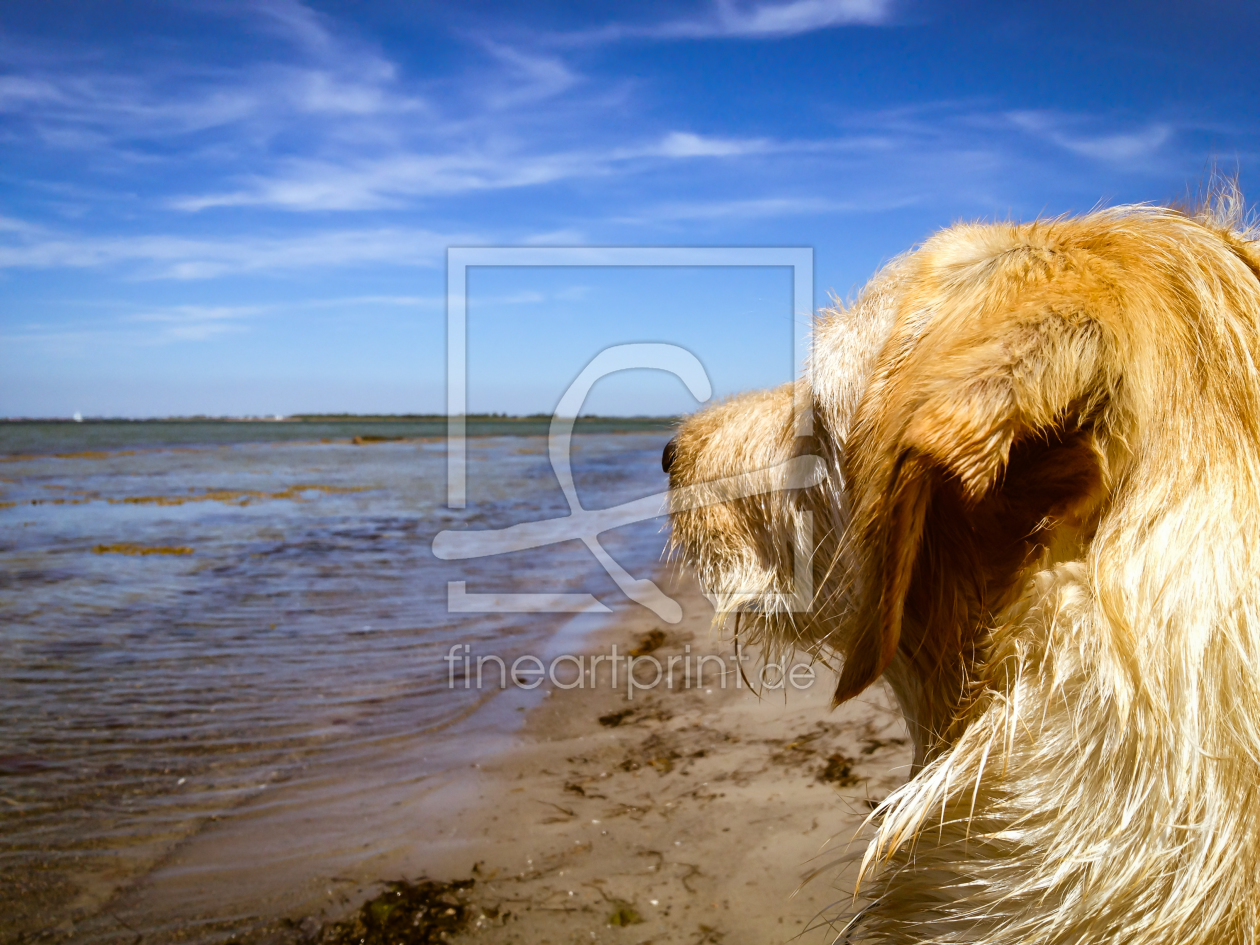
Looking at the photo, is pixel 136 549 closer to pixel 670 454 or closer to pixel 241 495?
pixel 241 495

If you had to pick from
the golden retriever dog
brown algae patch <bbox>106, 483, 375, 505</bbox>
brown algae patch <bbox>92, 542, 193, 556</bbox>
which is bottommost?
brown algae patch <bbox>92, 542, 193, 556</bbox>

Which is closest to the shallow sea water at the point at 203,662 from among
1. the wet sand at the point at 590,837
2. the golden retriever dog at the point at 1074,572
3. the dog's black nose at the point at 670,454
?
the wet sand at the point at 590,837

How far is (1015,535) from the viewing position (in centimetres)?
131

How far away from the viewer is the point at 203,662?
20.8 ft

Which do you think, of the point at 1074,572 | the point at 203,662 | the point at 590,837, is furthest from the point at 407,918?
the point at 203,662

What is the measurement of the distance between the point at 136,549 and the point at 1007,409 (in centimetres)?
1273

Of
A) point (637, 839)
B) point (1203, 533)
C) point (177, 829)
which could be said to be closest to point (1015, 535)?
point (1203, 533)

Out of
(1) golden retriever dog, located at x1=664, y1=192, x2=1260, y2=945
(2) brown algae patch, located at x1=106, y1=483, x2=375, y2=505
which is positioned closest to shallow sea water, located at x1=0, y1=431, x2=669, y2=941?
(2) brown algae patch, located at x1=106, y1=483, x2=375, y2=505

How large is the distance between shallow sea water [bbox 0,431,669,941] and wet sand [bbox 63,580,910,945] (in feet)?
0.70

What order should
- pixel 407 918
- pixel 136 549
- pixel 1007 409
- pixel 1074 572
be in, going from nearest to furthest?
pixel 1007 409 < pixel 1074 572 < pixel 407 918 < pixel 136 549

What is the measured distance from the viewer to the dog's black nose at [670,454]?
2.45 m

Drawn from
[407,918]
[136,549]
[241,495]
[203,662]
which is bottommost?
[407,918]

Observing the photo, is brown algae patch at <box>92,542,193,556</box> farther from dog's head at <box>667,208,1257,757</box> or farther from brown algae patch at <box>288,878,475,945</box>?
dog's head at <box>667,208,1257,757</box>

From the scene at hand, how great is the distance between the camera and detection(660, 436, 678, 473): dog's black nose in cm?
245
